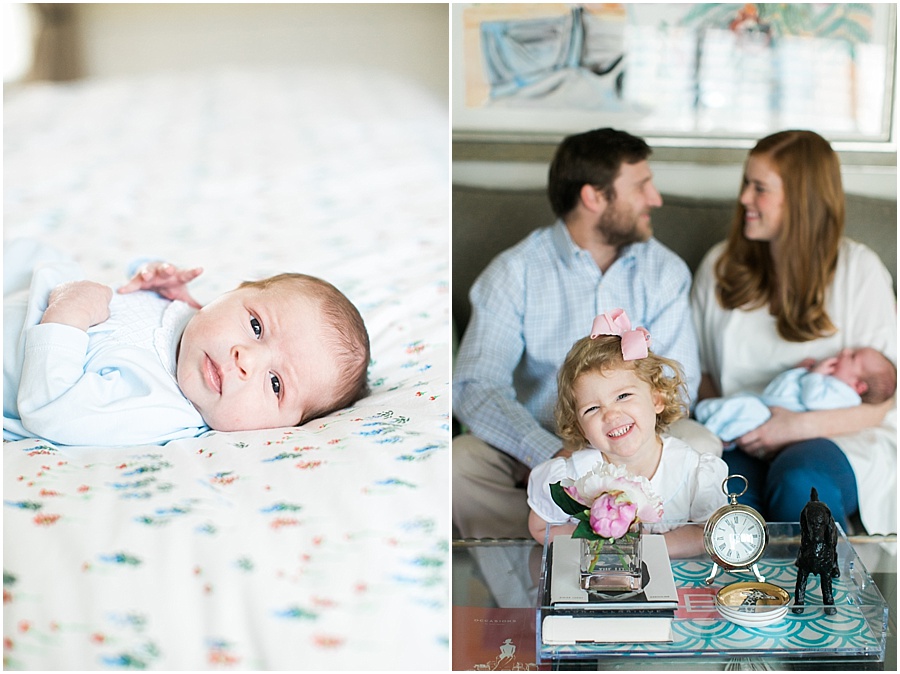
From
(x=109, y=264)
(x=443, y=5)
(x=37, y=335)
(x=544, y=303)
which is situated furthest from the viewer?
(x=443, y=5)

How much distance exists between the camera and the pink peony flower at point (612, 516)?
1.06 meters

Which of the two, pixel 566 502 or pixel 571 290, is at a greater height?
pixel 571 290

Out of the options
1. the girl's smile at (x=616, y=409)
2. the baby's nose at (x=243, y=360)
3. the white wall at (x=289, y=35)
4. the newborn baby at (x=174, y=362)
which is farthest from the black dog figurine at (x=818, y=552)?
the white wall at (x=289, y=35)

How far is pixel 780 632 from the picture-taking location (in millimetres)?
1116

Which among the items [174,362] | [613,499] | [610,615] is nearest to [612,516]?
[613,499]

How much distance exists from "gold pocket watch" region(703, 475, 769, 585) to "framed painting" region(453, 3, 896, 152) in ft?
3.67

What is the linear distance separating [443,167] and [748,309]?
92cm

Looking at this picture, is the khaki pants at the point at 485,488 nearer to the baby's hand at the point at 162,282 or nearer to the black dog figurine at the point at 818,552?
the black dog figurine at the point at 818,552

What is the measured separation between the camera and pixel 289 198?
81.0 inches

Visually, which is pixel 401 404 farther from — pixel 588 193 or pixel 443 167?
pixel 443 167

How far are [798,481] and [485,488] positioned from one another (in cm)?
54

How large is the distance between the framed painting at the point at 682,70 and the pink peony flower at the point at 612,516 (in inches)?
47.0

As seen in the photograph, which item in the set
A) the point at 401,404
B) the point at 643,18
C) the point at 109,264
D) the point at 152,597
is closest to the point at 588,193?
the point at 643,18

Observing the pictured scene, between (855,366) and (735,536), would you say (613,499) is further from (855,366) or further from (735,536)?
(855,366)
